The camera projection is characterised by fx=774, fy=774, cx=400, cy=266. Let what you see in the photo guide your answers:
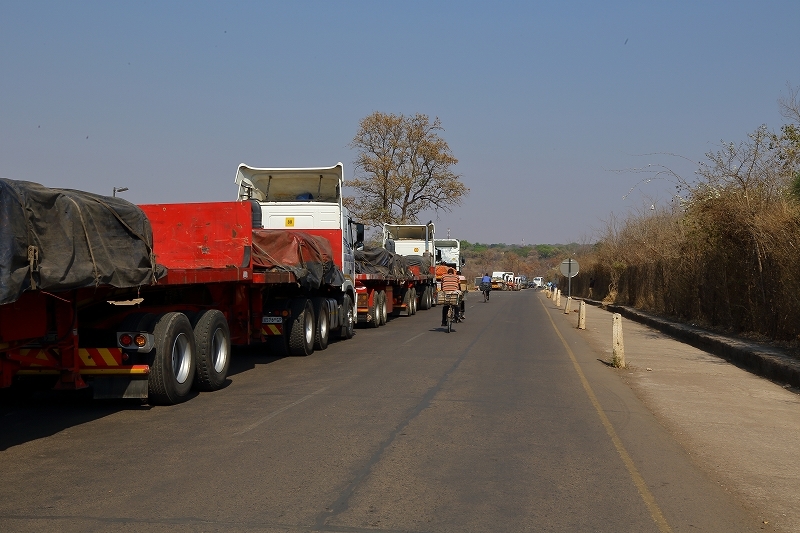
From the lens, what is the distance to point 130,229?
28.6 feet

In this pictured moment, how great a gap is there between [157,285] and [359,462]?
3.86m

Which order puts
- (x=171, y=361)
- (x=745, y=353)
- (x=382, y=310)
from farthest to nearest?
(x=382, y=310), (x=745, y=353), (x=171, y=361)

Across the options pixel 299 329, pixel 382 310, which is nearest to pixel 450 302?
pixel 382 310

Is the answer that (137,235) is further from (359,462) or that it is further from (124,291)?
(359,462)

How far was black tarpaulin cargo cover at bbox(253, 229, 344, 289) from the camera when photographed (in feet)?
46.2

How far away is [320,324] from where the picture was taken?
17.2 metres

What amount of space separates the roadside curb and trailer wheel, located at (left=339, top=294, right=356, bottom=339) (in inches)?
353

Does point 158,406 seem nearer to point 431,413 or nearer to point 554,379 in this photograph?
point 431,413

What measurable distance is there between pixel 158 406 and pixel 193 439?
2280mm

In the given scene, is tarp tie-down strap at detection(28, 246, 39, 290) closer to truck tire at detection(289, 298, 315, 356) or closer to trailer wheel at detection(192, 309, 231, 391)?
trailer wheel at detection(192, 309, 231, 391)

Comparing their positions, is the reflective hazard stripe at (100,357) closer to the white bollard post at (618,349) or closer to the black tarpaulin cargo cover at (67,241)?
the black tarpaulin cargo cover at (67,241)

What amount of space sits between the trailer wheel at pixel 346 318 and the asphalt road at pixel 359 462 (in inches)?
292

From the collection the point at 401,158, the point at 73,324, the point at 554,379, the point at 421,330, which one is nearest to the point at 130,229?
the point at 73,324

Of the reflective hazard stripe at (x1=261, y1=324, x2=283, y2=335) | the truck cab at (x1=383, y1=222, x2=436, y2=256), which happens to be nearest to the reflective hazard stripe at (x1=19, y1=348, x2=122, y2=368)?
the reflective hazard stripe at (x1=261, y1=324, x2=283, y2=335)
